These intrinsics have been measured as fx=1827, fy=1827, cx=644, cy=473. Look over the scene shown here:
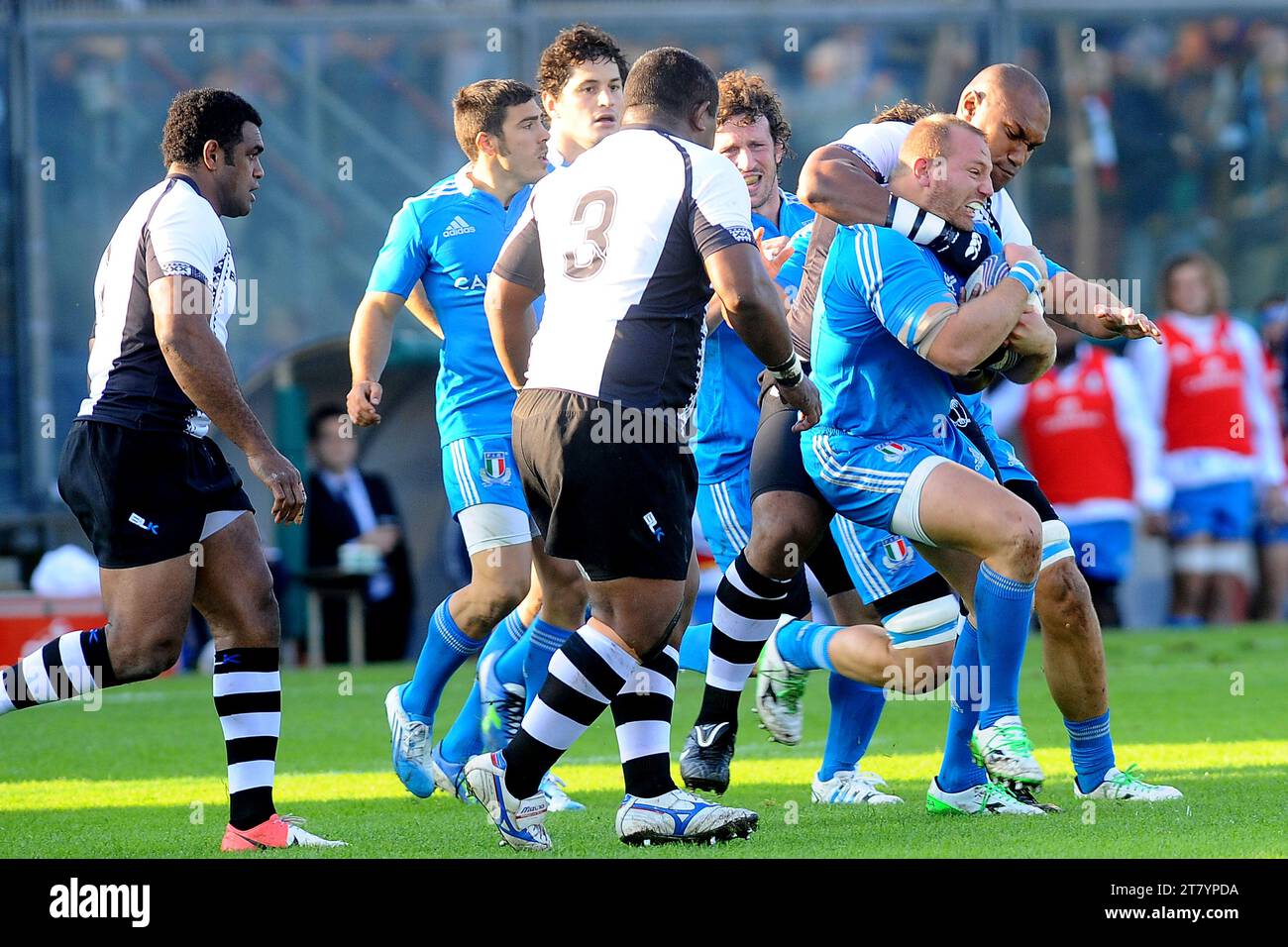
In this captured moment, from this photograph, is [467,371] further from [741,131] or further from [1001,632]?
[1001,632]

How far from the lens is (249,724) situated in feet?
18.3

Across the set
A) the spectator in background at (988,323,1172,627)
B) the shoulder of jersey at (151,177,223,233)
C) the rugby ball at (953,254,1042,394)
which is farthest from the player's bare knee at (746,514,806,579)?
the spectator in background at (988,323,1172,627)

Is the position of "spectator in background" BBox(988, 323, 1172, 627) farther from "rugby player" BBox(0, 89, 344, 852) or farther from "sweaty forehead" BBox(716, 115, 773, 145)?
"rugby player" BBox(0, 89, 344, 852)

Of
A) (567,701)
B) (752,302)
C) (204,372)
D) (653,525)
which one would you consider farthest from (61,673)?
(752,302)

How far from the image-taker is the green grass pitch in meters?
5.38

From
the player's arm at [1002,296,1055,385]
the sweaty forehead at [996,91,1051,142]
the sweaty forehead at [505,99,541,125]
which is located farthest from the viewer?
the sweaty forehead at [505,99,541,125]

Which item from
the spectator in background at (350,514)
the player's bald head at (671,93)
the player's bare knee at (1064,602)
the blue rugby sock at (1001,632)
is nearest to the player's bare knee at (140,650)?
the player's bald head at (671,93)

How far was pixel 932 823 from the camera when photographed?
19.1ft

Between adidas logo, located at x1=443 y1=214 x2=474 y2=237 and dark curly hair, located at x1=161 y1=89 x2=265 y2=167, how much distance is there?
1524mm

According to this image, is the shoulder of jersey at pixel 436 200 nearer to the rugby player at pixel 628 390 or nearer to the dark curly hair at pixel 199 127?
the dark curly hair at pixel 199 127

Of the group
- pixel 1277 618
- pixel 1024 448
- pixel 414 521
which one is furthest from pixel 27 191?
pixel 1277 618

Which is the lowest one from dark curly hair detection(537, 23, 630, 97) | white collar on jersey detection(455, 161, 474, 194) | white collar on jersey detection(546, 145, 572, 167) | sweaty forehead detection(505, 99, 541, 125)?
white collar on jersey detection(455, 161, 474, 194)
